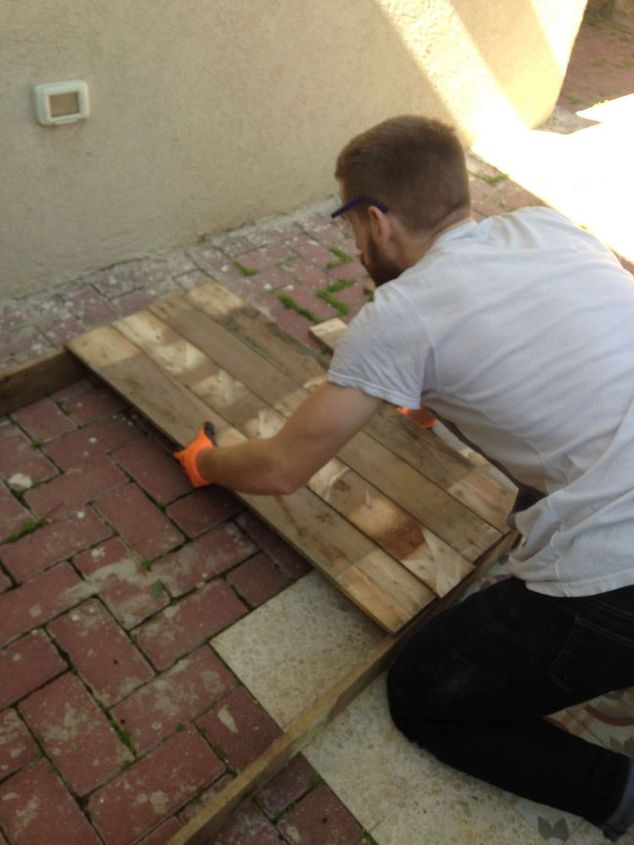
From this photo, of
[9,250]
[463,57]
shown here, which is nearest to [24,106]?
[9,250]

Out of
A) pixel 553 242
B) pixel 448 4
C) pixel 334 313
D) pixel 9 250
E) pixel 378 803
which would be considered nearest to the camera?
pixel 553 242

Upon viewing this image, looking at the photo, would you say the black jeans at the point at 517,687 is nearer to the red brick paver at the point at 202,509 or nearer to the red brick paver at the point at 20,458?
the red brick paver at the point at 202,509

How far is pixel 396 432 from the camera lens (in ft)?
9.40

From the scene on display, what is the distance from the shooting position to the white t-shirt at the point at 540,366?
1644 millimetres

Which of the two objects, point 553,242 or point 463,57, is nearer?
point 553,242

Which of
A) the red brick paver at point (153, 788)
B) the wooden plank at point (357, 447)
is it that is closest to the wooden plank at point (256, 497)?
the wooden plank at point (357, 447)

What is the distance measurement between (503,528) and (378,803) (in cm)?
98

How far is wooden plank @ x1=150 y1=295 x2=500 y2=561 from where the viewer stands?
2.52m

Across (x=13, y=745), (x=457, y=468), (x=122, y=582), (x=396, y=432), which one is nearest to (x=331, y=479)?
(x=396, y=432)

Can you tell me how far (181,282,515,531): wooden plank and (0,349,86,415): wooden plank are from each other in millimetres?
643

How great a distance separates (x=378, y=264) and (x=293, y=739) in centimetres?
126

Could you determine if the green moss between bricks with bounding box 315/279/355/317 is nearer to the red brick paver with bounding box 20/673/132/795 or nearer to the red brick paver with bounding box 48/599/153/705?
the red brick paver with bounding box 48/599/153/705

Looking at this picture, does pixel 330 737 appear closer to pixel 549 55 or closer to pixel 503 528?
pixel 503 528

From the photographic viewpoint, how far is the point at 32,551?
2400 millimetres
